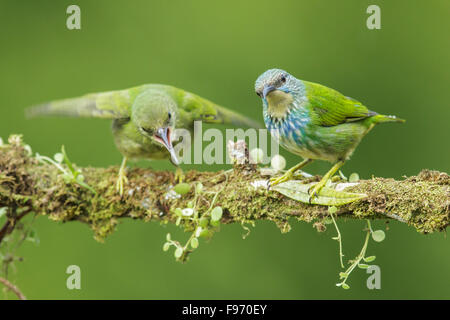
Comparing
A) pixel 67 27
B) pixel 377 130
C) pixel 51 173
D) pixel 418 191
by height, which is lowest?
pixel 418 191

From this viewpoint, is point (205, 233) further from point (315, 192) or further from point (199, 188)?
point (315, 192)

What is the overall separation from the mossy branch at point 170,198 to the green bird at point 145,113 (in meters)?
0.27

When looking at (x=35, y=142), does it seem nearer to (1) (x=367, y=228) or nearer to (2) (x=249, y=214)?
(2) (x=249, y=214)

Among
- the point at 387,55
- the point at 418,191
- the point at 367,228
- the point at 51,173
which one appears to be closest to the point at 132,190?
the point at 51,173

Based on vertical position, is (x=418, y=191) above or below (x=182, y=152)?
below

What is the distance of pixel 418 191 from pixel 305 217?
53 centimetres

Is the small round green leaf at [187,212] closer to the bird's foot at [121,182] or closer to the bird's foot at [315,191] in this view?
the bird's foot at [121,182]

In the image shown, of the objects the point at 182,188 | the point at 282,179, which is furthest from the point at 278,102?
the point at 182,188

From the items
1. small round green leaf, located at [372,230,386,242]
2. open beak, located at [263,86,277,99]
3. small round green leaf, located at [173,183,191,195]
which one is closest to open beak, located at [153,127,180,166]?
small round green leaf, located at [173,183,191,195]

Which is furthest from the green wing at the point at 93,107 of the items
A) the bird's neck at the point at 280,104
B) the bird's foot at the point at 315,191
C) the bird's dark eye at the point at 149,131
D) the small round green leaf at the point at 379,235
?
the small round green leaf at the point at 379,235

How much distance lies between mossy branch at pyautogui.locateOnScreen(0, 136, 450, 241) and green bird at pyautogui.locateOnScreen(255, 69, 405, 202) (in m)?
0.20

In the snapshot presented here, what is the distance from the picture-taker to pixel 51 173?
3.21 m

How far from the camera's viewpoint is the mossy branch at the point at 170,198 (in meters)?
2.51

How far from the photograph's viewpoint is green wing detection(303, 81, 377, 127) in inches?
117
